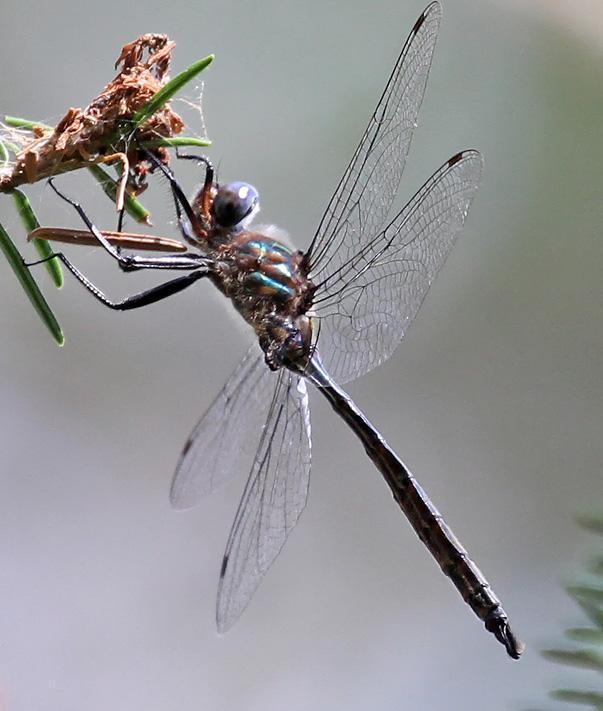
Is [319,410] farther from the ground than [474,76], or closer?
closer

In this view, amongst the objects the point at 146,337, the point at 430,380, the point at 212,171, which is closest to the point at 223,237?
the point at 212,171

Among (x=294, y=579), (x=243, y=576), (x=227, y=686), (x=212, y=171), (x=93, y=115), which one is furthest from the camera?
(x=294, y=579)

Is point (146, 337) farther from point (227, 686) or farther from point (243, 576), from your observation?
point (243, 576)

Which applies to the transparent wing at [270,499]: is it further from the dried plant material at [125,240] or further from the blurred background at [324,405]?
the blurred background at [324,405]

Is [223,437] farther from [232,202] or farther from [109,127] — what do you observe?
[109,127]

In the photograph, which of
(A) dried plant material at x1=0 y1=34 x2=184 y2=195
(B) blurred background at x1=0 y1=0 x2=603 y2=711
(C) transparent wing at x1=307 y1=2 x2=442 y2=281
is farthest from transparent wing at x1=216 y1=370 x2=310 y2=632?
(B) blurred background at x1=0 y1=0 x2=603 y2=711

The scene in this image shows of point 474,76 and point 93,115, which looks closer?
point 93,115
